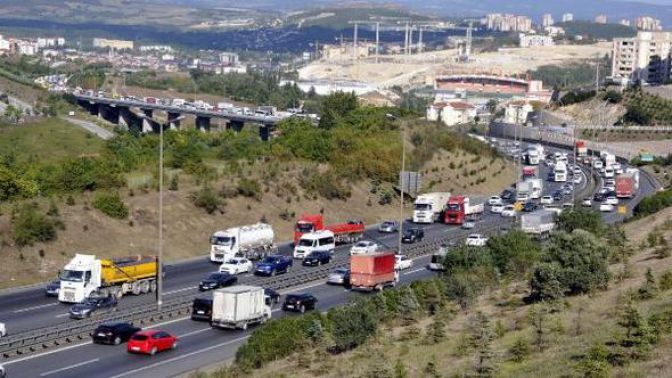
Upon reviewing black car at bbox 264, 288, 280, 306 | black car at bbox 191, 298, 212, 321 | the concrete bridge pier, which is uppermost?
black car at bbox 191, 298, 212, 321

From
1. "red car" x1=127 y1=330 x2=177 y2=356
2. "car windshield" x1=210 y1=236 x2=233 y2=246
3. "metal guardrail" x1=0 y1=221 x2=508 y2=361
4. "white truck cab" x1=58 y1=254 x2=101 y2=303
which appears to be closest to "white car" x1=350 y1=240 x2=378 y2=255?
"metal guardrail" x1=0 y1=221 x2=508 y2=361

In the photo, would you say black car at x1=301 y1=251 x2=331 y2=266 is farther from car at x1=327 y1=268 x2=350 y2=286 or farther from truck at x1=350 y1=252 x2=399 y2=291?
truck at x1=350 y1=252 x2=399 y2=291

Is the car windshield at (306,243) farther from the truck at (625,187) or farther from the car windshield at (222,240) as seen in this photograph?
the truck at (625,187)

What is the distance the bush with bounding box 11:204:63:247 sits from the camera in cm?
4612

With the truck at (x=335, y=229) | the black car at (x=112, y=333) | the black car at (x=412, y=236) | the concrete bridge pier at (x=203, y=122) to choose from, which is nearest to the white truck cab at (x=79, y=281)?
the black car at (x=112, y=333)

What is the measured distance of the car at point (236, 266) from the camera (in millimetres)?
A: 44850

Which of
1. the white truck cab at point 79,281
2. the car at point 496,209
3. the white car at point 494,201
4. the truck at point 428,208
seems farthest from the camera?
the white car at point 494,201

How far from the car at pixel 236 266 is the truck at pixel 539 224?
14588 millimetres

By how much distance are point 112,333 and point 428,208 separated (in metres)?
34.2

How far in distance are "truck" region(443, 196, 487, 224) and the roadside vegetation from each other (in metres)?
24.1

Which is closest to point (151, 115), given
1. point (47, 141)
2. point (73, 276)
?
point (47, 141)

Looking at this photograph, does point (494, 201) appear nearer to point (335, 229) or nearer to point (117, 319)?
point (335, 229)

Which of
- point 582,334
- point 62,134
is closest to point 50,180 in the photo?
point 582,334

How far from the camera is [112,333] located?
32469 mm
